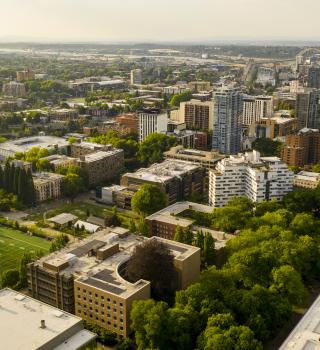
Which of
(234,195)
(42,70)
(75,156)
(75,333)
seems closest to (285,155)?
(234,195)

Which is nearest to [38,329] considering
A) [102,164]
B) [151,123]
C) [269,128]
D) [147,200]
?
[147,200]

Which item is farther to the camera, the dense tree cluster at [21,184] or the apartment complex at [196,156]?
the apartment complex at [196,156]

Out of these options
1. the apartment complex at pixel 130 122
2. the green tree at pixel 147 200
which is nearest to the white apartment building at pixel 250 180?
the green tree at pixel 147 200

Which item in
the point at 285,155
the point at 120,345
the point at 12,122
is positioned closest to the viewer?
the point at 120,345

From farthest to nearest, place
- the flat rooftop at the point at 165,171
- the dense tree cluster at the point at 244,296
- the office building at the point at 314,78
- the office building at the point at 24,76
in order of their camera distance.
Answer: the office building at the point at 24,76 → the office building at the point at 314,78 → the flat rooftop at the point at 165,171 → the dense tree cluster at the point at 244,296

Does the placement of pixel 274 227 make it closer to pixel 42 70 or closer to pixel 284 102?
pixel 284 102

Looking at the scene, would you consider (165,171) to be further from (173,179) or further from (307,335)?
(307,335)

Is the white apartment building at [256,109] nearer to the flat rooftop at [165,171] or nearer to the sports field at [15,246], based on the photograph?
the flat rooftop at [165,171]
